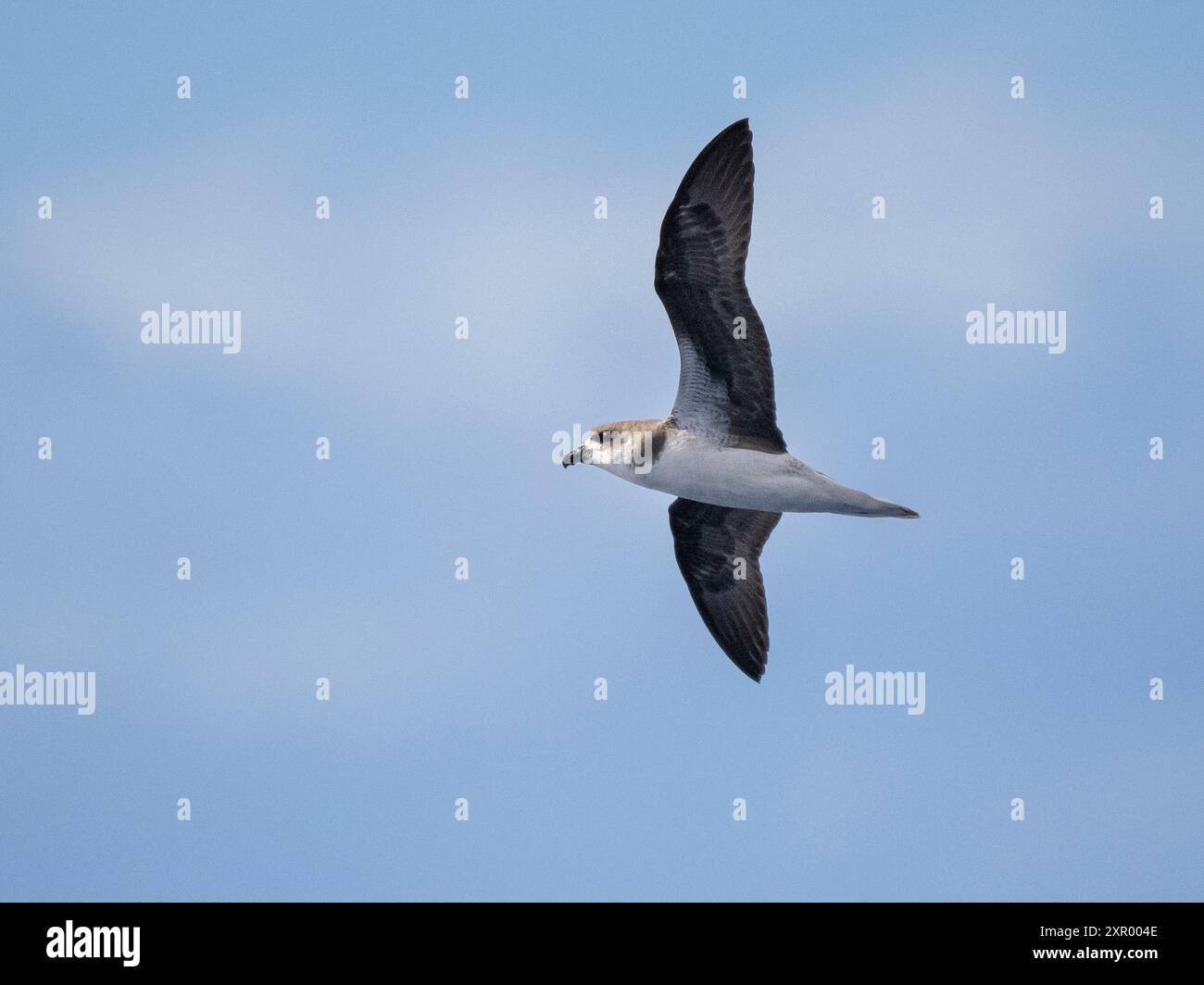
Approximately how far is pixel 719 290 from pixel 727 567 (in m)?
4.31

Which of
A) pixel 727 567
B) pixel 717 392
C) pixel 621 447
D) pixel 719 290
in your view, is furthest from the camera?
pixel 727 567

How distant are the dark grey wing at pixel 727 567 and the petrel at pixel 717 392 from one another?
1.15 meters

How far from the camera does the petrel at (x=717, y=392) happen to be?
19.4m

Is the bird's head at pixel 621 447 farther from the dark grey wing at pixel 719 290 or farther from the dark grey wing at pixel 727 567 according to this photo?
the dark grey wing at pixel 727 567

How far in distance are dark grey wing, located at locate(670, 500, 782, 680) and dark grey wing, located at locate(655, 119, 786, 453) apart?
8.11 ft

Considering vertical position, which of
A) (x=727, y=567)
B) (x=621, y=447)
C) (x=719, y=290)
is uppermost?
(x=719, y=290)

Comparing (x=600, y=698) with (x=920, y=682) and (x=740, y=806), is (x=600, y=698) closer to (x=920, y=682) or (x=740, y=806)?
(x=740, y=806)

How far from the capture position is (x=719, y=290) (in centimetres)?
1953

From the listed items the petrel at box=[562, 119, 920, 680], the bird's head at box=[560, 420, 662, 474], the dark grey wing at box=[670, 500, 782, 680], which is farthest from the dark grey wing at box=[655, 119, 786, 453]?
the dark grey wing at box=[670, 500, 782, 680]

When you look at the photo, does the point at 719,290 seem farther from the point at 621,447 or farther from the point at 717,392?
the point at 621,447

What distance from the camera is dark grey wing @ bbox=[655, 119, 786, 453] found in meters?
19.3

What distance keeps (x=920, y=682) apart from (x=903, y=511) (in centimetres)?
402

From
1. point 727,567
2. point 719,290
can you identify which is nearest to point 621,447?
point 719,290
